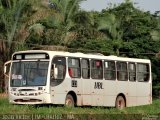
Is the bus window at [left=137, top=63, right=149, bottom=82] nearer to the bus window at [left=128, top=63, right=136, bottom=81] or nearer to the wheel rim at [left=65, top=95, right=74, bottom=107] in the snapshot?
the bus window at [left=128, top=63, right=136, bottom=81]

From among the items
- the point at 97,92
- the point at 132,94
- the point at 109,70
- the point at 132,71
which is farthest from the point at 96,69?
the point at 132,94

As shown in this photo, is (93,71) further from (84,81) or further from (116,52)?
(116,52)

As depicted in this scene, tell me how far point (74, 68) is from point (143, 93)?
5961mm

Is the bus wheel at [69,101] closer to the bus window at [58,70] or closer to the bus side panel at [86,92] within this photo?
the bus side panel at [86,92]

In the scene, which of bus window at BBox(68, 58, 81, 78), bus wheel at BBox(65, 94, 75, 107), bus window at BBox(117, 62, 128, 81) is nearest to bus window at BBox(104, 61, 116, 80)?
bus window at BBox(117, 62, 128, 81)

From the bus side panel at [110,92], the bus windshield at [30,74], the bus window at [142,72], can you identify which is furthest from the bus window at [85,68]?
the bus window at [142,72]

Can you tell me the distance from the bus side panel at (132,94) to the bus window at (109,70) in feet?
4.99

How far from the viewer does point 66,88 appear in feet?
80.0

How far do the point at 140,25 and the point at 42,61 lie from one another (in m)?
24.1

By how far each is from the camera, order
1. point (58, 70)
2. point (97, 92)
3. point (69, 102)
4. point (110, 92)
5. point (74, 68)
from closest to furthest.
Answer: point (58, 70), point (69, 102), point (74, 68), point (97, 92), point (110, 92)

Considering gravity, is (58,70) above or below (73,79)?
above

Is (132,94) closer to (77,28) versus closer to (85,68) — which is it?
(85,68)

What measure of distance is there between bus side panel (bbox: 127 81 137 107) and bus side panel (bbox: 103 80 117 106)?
119 cm

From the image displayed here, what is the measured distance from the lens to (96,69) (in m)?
26.3
